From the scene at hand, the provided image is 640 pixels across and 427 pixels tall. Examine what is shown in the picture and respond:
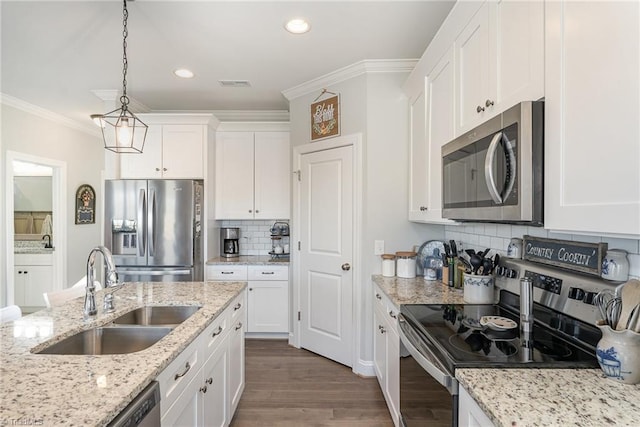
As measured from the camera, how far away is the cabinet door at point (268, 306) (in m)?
3.86

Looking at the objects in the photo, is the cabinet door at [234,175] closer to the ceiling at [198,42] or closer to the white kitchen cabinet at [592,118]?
the ceiling at [198,42]

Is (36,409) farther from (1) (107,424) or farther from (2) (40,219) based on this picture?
(2) (40,219)

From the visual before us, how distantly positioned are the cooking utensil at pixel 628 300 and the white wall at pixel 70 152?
5.22 meters

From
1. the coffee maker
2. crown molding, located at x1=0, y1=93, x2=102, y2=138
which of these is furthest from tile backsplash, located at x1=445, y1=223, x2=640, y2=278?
crown molding, located at x1=0, y1=93, x2=102, y2=138

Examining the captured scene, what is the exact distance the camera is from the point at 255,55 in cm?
281

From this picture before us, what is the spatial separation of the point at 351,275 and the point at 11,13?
2991 millimetres

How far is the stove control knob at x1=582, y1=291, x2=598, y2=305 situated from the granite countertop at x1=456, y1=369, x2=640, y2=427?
0.90 ft

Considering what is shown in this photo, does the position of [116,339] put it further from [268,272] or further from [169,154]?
[169,154]

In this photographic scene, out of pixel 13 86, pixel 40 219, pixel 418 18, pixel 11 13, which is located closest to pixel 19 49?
pixel 11 13

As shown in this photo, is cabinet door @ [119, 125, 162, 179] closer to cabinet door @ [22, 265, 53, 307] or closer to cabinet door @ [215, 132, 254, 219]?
cabinet door @ [215, 132, 254, 219]

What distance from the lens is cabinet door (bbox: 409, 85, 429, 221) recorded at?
245 cm

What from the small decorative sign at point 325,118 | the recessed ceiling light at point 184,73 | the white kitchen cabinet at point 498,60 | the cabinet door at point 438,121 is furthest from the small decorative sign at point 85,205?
the white kitchen cabinet at point 498,60

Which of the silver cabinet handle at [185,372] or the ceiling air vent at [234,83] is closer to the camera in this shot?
the silver cabinet handle at [185,372]

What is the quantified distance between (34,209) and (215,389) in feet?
18.2
